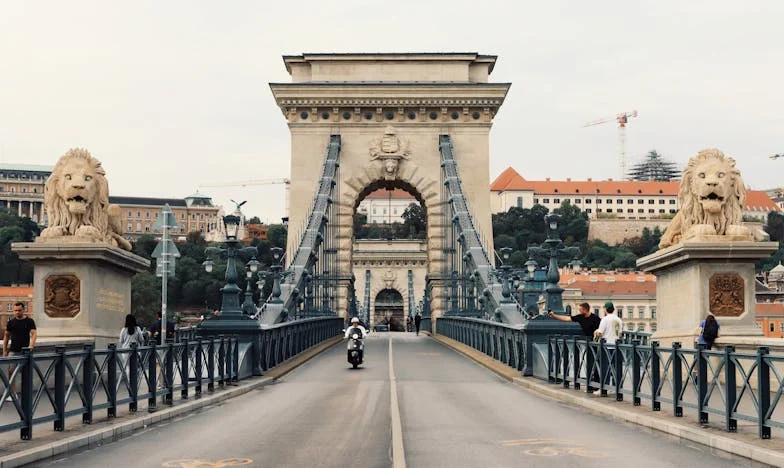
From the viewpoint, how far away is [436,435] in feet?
49.6

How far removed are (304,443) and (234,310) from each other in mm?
13607

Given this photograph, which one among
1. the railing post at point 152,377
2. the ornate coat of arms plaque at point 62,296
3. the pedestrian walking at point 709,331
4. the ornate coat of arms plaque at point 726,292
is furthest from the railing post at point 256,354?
the pedestrian walking at point 709,331

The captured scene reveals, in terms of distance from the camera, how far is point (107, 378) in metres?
16.3

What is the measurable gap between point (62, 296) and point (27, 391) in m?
9.48

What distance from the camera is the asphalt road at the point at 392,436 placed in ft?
41.6

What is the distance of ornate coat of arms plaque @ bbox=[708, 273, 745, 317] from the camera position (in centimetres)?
2178

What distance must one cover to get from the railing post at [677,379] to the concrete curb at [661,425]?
432 millimetres

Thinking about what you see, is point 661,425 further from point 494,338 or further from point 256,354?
point 494,338

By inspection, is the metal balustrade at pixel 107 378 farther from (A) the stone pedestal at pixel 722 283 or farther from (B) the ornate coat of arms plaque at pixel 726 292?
(B) the ornate coat of arms plaque at pixel 726 292

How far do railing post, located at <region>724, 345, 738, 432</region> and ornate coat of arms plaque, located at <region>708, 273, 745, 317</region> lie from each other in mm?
7862

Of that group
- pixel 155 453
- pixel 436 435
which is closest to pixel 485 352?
pixel 436 435

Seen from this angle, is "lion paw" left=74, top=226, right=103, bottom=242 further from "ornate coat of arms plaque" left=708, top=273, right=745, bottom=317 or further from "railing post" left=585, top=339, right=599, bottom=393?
"ornate coat of arms plaque" left=708, top=273, right=745, bottom=317

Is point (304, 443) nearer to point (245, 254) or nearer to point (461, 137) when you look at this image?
point (245, 254)

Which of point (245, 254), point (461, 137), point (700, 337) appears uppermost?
point (461, 137)
